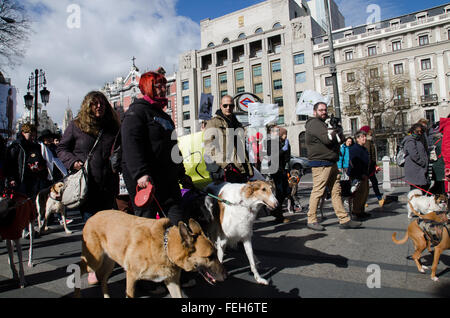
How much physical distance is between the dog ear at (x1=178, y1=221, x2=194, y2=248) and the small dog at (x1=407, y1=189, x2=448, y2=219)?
476 centimetres

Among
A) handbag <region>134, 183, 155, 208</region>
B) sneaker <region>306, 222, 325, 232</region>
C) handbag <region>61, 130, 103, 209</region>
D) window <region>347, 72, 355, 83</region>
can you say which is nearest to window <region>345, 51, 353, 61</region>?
window <region>347, 72, 355, 83</region>

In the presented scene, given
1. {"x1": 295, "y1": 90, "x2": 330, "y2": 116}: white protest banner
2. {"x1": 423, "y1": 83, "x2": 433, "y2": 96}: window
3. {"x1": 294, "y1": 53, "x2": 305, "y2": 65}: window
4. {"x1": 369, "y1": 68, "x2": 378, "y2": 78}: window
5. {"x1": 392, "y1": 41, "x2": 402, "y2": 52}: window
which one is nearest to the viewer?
{"x1": 295, "y1": 90, "x2": 330, "y2": 116}: white protest banner

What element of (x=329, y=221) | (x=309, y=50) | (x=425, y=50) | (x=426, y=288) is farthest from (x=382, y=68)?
(x=426, y=288)

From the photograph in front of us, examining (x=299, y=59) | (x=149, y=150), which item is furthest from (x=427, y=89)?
(x=149, y=150)

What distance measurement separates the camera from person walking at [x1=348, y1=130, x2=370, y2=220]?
6.30 m

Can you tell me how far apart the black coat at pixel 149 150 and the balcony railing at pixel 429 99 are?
4477cm

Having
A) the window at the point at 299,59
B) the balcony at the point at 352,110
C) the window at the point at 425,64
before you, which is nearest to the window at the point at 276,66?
the window at the point at 299,59

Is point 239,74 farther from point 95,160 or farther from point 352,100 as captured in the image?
point 95,160

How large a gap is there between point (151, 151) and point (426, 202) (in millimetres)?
5588

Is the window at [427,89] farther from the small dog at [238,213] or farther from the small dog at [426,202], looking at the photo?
the small dog at [238,213]

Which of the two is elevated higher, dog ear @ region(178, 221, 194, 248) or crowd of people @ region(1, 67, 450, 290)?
crowd of people @ region(1, 67, 450, 290)

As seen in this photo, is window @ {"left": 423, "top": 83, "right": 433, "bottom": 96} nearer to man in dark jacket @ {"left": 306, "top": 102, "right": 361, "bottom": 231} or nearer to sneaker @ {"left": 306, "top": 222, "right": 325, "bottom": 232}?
man in dark jacket @ {"left": 306, "top": 102, "right": 361, "bottom": 231}

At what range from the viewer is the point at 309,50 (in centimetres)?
4206
